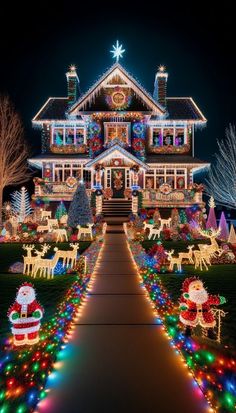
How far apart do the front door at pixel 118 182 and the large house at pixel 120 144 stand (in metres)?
0.09

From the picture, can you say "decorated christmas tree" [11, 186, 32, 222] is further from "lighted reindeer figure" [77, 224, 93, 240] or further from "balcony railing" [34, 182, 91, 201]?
"lighted reindeer figure" [77, 224, 93, 240]

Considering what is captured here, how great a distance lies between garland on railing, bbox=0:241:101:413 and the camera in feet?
11.5

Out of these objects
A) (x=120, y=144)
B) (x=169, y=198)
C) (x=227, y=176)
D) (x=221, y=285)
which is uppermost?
(x=120, y=144)

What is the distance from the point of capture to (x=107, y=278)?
33.9 ft

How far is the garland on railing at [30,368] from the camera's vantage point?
352 cm

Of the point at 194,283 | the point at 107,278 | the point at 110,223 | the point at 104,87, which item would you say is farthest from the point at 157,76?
the point at 194,283

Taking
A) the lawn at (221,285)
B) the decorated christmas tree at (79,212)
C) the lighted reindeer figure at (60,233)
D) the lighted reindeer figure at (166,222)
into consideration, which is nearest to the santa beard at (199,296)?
the lawn at (221,285)

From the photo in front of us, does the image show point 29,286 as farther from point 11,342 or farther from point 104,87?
point 104,87

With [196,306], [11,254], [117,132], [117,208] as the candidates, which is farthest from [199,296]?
[117,132]

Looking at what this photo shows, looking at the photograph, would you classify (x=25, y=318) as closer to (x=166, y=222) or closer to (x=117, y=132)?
(x=166, y=222)

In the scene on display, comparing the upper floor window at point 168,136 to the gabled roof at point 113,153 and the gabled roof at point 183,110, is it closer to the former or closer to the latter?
the gabled roof at point 183,110

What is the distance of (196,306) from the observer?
5.53 meters

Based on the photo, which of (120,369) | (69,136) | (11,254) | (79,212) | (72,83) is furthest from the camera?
(72,83)

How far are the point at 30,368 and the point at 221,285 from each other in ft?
22.6
